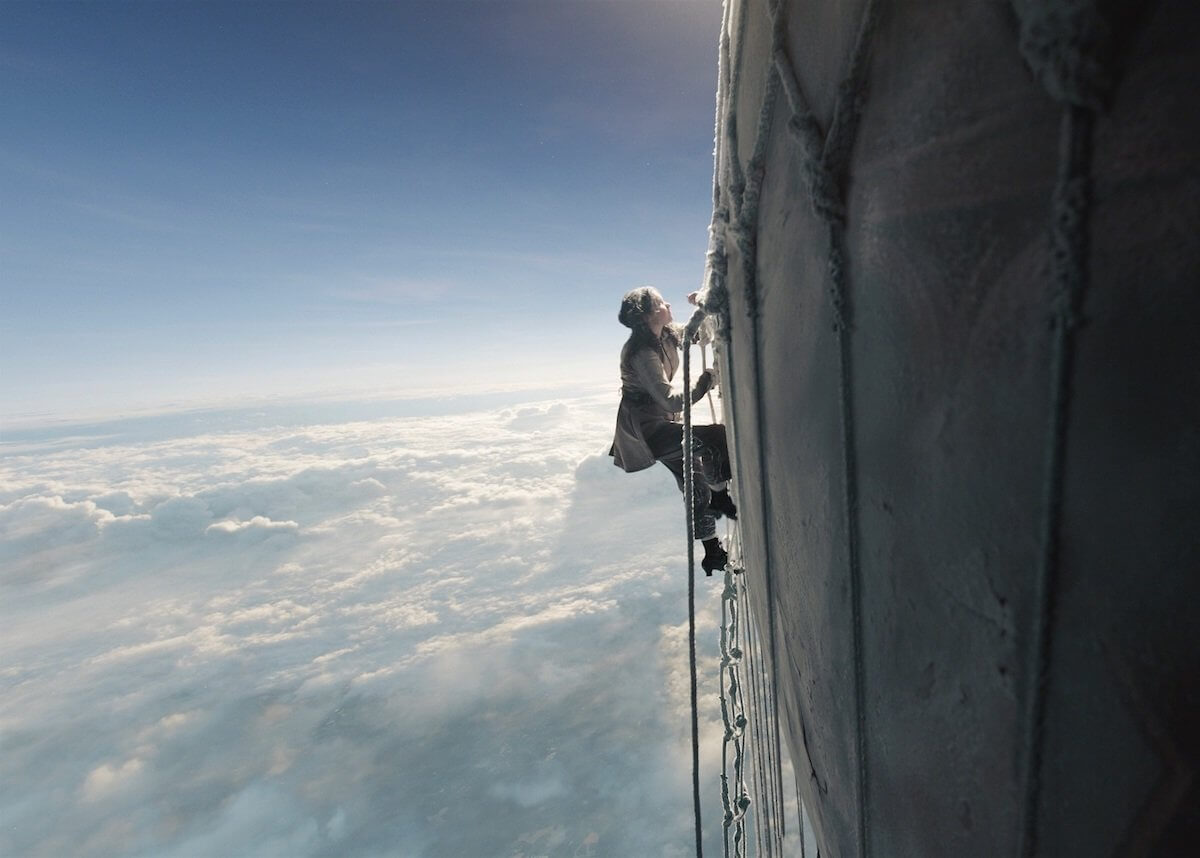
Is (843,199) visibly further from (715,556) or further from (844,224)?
(715,556)

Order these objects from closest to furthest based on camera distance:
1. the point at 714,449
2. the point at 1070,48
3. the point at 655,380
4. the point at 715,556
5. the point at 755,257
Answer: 1. the point at 1070,48
2. the point at 755,257
3. the point at 655,380
4. the point at 714,449
5. the point at 715,556

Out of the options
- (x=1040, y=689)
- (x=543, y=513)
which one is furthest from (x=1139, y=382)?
(x=543, y=513)

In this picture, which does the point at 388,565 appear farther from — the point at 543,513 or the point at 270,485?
the point at 270,485

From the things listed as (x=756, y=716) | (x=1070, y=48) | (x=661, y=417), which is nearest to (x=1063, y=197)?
(x=1070, y=48)

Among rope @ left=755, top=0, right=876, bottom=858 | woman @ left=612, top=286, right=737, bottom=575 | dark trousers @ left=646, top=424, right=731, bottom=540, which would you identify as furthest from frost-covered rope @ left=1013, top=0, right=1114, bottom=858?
dark trousers @ left=646, top=424, right=731, bottom=540

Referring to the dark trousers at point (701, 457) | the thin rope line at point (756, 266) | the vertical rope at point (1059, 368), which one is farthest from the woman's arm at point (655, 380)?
the vertical rope at point (1059, 368)

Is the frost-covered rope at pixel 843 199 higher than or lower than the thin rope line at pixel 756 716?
higher

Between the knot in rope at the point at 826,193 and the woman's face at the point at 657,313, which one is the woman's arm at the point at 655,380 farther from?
the knot in rope at the point at 826,193
